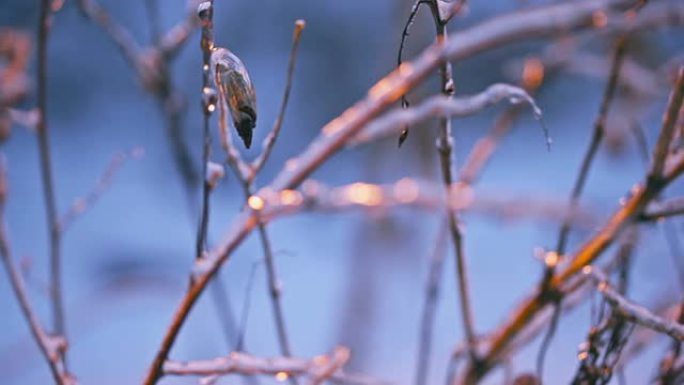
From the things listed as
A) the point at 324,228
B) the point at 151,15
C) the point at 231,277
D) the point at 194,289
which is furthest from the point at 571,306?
the point at 324,228

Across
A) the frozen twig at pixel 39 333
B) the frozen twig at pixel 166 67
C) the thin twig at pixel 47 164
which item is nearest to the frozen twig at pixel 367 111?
the frozen twig at pixel 39 333

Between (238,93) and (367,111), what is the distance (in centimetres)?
10

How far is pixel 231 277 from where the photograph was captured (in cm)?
145

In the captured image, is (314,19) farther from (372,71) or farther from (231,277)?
(231,277)

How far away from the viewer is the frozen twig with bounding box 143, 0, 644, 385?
1.60 feet

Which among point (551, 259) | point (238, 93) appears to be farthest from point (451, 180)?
point (238, 93)

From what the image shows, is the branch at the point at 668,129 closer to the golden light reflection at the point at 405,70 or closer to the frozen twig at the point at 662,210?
the frozen twig at the point at 662,210

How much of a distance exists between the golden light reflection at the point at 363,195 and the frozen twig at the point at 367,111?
0.16 ft

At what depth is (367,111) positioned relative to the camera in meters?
0.50

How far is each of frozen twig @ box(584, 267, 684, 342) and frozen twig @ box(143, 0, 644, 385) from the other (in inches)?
6.9

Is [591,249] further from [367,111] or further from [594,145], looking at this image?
[367,111]

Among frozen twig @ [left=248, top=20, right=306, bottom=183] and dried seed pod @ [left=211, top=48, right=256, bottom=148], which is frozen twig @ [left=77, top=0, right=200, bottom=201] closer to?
frozen twig @ [left=248, top=20, right=306, bottom=183]

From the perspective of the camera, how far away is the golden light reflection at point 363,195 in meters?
0.58

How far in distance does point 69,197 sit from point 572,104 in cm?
126
